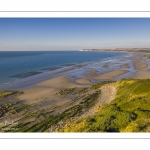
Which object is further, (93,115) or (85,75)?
(85,75)

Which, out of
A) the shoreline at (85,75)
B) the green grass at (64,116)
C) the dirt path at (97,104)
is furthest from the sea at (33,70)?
the dirt path at (97,104)

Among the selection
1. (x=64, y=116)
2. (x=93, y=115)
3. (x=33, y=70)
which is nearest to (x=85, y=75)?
(x=33, y=70)

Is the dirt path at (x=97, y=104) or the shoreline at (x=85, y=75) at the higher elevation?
the shoreline at (x=85, y=75)

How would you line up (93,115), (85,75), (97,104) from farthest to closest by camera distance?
(85,75) → (97,104) → (93,115)

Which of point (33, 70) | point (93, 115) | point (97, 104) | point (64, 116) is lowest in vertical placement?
point (64, 116)

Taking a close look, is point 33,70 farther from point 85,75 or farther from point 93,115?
point 93,115

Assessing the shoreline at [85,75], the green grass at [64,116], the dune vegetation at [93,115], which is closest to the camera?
the dune vegetation at [93,115]

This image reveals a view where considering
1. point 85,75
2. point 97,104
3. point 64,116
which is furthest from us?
point 85,75

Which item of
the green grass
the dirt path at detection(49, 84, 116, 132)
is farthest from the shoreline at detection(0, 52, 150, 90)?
the green grass

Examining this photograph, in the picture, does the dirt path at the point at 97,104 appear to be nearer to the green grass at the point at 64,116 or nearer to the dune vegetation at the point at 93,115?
the dune vegetation at the point at 93,115

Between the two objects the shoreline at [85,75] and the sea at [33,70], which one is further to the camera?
the sea at [33,70]

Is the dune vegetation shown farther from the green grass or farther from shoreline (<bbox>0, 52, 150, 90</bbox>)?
shoreline (<bbox>0, 52, 150, 90</bbox>)
